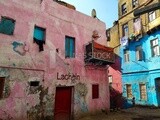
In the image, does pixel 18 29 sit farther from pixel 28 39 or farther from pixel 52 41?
pixel 52 41

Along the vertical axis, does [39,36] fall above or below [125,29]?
below

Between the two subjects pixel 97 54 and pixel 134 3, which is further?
pixel 134 3

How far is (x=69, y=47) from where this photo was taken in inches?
465

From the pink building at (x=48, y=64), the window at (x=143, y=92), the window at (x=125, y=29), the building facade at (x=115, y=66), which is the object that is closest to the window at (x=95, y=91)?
the pink building at (x=48, y=64)

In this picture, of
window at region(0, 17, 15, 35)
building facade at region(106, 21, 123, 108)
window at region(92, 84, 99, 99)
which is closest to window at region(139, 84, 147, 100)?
building facade at region(106, 21, 123, 108)

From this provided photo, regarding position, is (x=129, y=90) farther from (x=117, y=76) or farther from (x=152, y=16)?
(x=152, y=16)

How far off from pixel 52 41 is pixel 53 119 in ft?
15.6

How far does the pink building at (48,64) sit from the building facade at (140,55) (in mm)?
5997

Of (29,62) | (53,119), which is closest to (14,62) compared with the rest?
(29,62)

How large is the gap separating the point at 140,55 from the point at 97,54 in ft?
26.2

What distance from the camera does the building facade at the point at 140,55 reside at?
55.1 feet

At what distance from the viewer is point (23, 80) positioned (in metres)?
9.04

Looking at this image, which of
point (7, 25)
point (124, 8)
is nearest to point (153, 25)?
point (124, 8)

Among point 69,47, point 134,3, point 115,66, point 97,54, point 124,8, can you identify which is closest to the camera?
point 69,47
